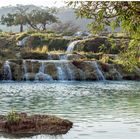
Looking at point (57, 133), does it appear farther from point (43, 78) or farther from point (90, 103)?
point (43, 78)

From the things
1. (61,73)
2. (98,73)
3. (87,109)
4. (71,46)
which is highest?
(87,109)

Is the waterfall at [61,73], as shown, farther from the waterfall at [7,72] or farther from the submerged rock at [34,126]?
the submerged rock at [34,126]

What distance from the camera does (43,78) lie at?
142 ft

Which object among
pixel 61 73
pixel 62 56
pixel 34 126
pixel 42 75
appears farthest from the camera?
pixel 62 56

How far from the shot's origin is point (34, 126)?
1456 centimetres

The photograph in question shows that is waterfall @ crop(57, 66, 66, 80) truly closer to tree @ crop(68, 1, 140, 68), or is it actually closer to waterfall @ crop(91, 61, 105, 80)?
waterfall @ crop(91, 61, 105, 80)

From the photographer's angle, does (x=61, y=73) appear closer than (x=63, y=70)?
Yes

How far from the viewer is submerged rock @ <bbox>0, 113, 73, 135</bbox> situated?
14148mm

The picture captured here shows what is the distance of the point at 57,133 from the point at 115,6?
4611 millimetres

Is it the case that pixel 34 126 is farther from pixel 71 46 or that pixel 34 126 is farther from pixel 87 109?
pixel 71 46

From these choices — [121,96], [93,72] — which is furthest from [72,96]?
[93,72]

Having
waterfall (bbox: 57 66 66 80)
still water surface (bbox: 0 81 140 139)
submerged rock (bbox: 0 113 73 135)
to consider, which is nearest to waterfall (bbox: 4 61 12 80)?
waterfall (bbox: 57 66 66 80)

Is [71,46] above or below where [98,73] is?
below

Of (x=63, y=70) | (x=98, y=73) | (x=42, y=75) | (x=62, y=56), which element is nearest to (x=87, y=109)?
(x=42, y=75)
